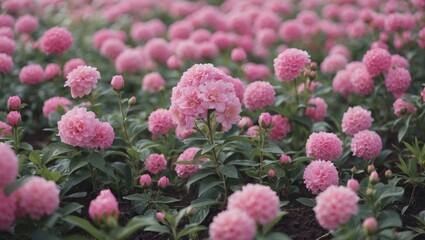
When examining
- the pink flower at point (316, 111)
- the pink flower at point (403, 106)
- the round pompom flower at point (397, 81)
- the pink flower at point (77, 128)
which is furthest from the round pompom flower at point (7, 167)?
the round pompom flower at point (397, 81)

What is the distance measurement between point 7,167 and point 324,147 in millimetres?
1824

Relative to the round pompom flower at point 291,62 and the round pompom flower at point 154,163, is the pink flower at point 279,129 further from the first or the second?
the round pompom flower at point 154,163

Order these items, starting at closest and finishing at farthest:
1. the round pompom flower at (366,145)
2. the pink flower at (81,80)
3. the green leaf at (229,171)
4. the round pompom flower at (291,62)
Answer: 1. the green leaf at (229,171)
2. the pink flower at (81,80)
3. the round pompom flower at (366,145)
4. the round pompom flower at (291,62)

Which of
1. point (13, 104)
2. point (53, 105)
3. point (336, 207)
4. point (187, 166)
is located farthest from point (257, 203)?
point (53, 105)

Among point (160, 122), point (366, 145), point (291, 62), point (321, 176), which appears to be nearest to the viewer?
point (321, 176)

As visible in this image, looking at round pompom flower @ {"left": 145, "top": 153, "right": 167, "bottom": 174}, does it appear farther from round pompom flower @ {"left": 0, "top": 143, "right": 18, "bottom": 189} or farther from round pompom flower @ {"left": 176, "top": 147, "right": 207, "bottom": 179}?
round pompom flower @ {"left": 0, "top": 143, "right": 18, "bottom": 189}

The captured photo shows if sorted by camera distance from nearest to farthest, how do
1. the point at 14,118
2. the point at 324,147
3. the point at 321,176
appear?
1. the point at 321,176
2. the point at 14,118
3. the point at 324,147

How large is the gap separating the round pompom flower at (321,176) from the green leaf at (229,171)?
0.43m

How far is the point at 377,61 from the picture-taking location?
12.0 ft

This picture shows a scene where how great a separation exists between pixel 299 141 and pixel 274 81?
2.25ft

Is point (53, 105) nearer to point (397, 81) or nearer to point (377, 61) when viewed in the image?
point (377, 61)

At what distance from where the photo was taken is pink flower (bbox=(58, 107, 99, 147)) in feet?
9.02

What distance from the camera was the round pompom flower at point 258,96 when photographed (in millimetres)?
3527

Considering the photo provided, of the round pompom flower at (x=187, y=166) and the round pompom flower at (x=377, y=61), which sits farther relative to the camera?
the round pompom flower at (x=377, y=61)
